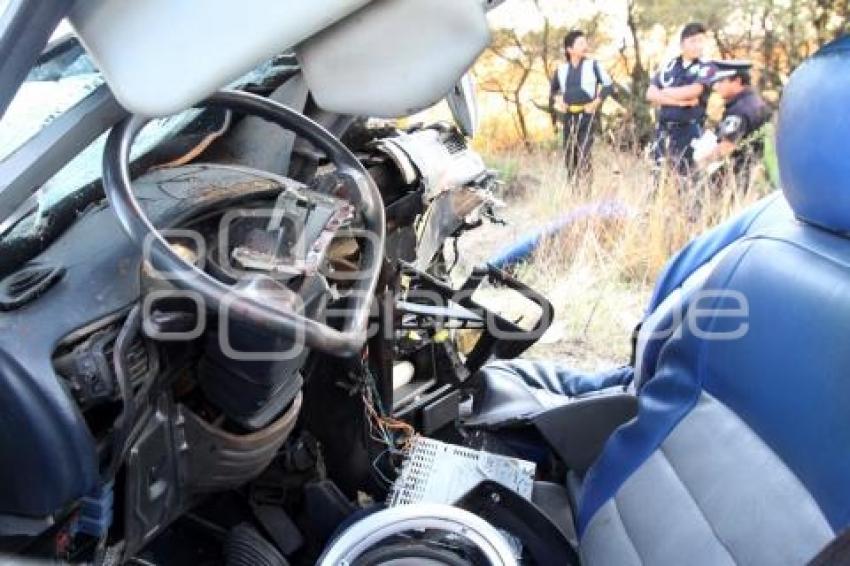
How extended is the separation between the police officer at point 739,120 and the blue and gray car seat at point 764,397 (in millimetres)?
4140

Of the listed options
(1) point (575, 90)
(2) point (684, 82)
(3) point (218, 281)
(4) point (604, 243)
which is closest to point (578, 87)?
(1) point (575, 90)

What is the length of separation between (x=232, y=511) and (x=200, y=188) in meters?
0.78

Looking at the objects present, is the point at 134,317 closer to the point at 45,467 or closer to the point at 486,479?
the point at 45,467

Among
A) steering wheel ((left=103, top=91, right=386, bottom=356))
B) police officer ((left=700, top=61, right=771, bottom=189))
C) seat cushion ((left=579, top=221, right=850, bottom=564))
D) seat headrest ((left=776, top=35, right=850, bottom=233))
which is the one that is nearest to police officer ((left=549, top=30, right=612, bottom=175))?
police officer ((left=700, top=61, right=771, bottom=189))

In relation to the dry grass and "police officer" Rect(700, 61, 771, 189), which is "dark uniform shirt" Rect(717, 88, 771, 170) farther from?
the dry grass

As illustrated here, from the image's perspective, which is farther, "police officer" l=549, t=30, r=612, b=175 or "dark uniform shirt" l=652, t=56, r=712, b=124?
"police officer" l=549, t=30, r=612, b=175

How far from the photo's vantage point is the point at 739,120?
19.9 ft

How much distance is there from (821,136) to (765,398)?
1.34 feet

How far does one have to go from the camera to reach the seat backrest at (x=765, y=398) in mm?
1328

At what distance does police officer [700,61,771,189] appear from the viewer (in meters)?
5.80

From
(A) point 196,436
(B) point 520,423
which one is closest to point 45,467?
(A) point 196,436

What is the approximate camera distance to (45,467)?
1193mm

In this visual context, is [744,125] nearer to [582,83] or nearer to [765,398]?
[582,83]

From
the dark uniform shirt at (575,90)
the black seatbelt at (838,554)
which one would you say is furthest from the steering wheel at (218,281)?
the dark uniform shirt at (575,90)
